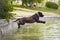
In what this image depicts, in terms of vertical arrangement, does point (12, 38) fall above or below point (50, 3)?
above

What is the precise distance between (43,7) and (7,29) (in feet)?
32.5

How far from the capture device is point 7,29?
7.11m

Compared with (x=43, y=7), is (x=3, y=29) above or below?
above

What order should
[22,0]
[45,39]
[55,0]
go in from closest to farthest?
[45,39]
[22,0]
[55,0]

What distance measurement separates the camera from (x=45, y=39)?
625 centimetres

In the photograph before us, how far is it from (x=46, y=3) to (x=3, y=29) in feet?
35.0

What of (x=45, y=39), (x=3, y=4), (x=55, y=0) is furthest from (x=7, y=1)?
(x=55, y=0)

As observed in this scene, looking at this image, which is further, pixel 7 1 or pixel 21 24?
pixel 21 24

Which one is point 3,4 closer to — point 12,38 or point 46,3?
point 12,38

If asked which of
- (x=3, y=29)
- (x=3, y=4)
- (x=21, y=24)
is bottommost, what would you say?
(x=21, y=24)

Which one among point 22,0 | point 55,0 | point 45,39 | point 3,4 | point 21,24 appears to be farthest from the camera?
point 55,0

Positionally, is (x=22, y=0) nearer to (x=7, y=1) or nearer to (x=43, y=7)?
(x=43, y=7)

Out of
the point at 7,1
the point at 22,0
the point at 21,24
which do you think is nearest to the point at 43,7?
the point at 22,0

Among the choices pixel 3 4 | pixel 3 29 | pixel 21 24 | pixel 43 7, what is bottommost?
pixel 43 7
